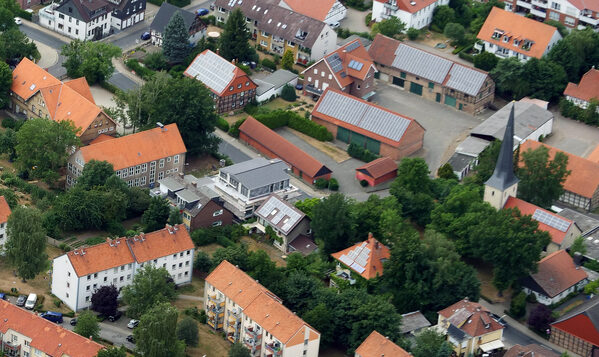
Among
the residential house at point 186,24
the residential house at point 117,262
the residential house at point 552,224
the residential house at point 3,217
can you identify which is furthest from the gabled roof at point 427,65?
the residential house at point 3,217

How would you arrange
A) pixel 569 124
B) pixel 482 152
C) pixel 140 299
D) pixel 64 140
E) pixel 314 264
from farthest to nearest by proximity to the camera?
pixel 569 124
pixel 482 152
pixel 64 140
pixel 314 264
pixel 140 299

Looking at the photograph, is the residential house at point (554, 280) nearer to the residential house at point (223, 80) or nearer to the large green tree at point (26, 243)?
the residential house at point (223, 80)

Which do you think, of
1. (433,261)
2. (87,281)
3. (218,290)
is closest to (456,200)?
(433,261)

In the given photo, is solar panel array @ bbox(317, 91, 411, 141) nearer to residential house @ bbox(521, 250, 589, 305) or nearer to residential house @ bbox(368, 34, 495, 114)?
A: residential house @ bbox(368, 34, 495, 114)

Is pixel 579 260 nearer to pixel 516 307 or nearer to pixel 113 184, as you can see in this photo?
pixel 516 307

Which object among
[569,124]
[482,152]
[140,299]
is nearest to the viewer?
[140,299]

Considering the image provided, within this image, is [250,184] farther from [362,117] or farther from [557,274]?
[557,274]

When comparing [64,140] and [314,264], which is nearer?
[314,264]

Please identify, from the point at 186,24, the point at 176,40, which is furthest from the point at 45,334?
the point at 186,24
